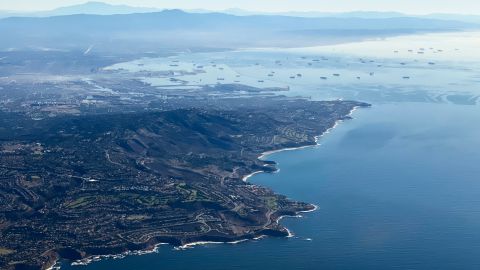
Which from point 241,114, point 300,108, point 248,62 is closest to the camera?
point 241,114

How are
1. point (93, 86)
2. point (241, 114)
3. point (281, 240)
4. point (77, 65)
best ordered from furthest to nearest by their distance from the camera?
point (77, 65) < point (93, 86) < point (241, 114) < point (281, 240)

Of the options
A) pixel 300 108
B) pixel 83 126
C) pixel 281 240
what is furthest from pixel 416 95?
pixel 281 240

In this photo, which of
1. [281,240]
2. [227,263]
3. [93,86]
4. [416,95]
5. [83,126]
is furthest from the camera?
[93,86]

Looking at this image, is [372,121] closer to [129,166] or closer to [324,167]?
[324,167]

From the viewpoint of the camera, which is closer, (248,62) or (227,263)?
(227,263)

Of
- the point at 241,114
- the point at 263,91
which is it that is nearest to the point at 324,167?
the point at 241,114

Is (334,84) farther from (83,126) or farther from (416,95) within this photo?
(83,126)
